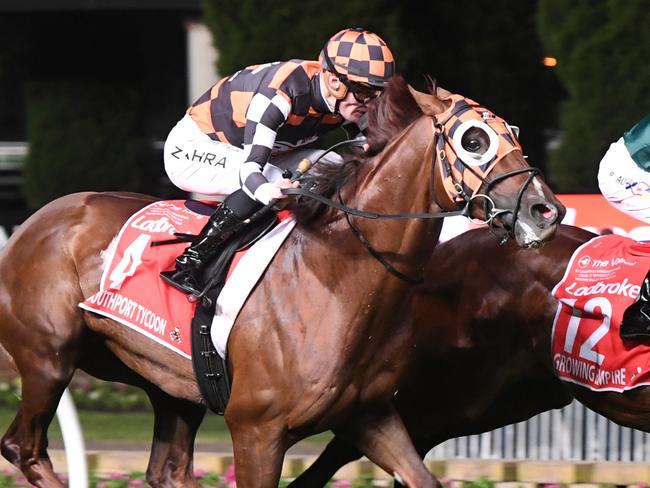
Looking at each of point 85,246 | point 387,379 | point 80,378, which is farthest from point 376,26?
point 387,379

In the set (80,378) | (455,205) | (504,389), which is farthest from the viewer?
(80,378)

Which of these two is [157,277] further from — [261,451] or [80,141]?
[80,141]

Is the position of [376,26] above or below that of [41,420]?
above

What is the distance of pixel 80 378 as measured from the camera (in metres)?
9.41

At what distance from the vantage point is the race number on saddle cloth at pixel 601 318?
5.14 m

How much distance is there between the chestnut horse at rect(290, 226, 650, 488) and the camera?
18.2 feet

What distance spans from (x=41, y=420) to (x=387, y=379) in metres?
1.60

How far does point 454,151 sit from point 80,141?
7522 mm

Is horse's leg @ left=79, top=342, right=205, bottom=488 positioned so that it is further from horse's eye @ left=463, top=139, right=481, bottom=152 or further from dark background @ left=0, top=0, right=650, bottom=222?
dark background @ left=0, top=0, right=650, bottom=222

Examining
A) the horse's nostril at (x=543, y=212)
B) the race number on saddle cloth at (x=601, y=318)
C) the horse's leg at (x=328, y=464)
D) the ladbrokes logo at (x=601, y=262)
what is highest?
the horse's nostril at (x=543, y=212)

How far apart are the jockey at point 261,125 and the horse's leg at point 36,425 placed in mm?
737

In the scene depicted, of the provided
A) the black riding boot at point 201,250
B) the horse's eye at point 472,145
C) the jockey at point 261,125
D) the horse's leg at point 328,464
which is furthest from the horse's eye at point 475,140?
the horse's leg at point 328,464

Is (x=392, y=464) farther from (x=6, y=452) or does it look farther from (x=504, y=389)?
(x=6, y=452)

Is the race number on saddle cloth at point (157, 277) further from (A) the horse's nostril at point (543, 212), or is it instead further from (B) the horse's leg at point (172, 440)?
(A) the horse's nostril at point (543, 212)
